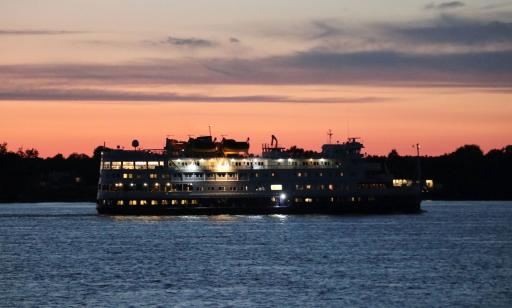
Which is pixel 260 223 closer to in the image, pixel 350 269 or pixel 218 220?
pixel 218 220

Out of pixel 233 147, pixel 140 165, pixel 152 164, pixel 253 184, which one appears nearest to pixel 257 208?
pixel 253 184

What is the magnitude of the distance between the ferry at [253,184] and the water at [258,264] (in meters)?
11.1

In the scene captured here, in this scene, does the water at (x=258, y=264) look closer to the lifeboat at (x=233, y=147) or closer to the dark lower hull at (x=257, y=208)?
the dark lower hull at (x=257, y=208)

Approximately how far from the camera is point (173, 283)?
202 feet

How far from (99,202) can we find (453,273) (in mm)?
70641

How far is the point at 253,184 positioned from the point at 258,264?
57241 mm

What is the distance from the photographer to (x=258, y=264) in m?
71.8

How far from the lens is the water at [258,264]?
2205 inches

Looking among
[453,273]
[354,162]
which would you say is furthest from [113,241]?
[354,162]

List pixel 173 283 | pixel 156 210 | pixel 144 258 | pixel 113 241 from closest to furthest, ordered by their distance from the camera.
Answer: pixel 173 283
pixel 144 258
pixel 113 241
pixel 156 210

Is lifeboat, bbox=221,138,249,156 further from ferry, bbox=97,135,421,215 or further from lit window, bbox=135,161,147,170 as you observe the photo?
lit window, bbox=135,161,147,170

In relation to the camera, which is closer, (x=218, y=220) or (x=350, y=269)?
(x=350, y=269)

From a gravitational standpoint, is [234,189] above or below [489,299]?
above

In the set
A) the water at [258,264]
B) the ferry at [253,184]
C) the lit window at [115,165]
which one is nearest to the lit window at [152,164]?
the ferry at [253,184]
